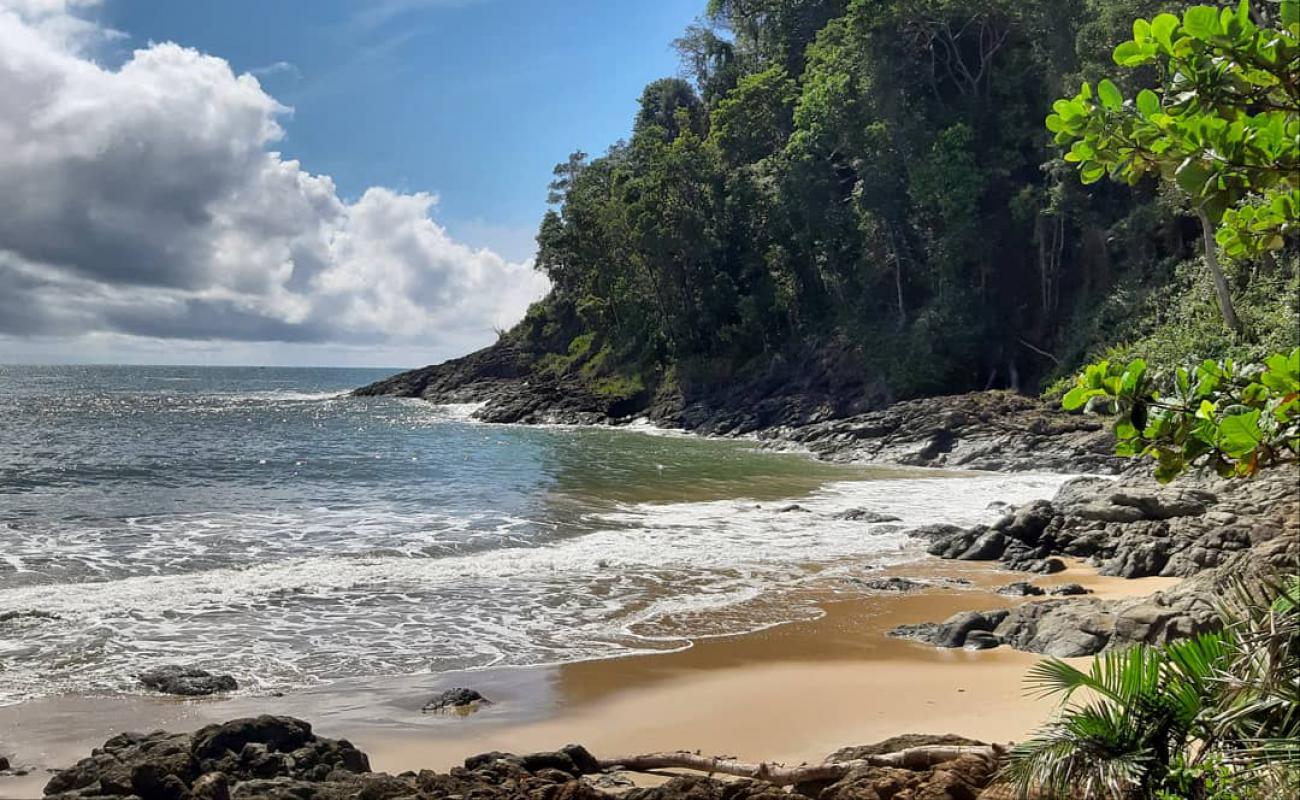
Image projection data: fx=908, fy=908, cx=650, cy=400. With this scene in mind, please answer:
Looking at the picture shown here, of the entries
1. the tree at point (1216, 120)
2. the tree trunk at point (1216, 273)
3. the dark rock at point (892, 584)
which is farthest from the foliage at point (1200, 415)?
the tree trunk at point (1216, 273)

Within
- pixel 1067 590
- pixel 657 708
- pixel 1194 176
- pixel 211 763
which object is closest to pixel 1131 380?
pixel 1194 176

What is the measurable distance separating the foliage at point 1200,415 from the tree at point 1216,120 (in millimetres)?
569

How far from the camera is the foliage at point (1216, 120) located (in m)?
3.23

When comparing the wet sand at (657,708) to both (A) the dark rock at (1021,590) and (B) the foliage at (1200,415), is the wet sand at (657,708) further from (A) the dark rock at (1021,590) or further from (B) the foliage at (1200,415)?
(B) the foliage at (1200,415)

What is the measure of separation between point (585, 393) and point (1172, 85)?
54.1 metres

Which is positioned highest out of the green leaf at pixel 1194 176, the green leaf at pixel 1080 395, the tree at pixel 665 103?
the tree at pixel 665 103

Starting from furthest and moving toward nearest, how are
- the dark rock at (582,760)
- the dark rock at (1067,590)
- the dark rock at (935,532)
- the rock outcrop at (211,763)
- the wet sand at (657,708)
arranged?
the dark rock at (935,532) → the dark rock at (1067,590) → the wet sand at (657,708) → the dark rock at (582,760) → the rock outcrop at (211,763)

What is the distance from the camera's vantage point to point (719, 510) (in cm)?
2112

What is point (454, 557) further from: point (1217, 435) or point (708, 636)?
point (1217, 435)

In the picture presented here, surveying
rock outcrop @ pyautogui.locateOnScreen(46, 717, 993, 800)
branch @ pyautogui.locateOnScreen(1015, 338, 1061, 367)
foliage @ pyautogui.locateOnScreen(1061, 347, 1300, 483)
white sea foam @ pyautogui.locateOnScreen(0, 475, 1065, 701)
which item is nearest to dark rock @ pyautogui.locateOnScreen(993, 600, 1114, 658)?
white sea foam @ pyautogui.locateOnScreen(0, 475, 1065, 701)

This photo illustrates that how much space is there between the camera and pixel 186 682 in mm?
8648

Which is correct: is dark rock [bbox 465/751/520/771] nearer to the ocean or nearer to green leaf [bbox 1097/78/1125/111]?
the ocean

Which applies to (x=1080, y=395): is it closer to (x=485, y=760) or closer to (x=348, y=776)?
(x=485, y=760)

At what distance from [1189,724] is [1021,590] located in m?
8.74
